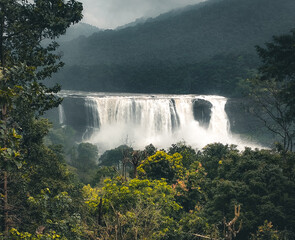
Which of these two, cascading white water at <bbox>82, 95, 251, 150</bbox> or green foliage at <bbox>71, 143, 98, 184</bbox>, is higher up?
cascading white water at <bbox>82, 95, 251, 150</bbox>

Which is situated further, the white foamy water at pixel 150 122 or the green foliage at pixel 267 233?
the white foamy water at pixel 150 122

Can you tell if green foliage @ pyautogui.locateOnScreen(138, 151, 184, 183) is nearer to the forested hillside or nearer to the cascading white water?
the cascading white water

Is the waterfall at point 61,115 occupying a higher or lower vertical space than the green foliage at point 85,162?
higher

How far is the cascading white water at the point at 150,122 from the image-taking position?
2137 inches

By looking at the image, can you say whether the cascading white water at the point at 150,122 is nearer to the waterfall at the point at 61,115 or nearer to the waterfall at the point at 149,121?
the waterfall at the point at 149,121

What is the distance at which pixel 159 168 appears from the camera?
2153 cm

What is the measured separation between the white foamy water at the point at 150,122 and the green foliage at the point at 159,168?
3138 centimetres

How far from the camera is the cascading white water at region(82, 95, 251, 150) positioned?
54.3 m

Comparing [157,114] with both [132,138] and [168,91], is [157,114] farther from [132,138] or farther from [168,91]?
[168,91]

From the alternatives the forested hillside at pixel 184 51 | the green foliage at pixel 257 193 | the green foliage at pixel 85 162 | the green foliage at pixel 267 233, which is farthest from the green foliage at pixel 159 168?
the forested hillside at pixel 184 51

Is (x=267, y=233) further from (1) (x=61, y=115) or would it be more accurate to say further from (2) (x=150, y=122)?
(1) (x=61, y=115)

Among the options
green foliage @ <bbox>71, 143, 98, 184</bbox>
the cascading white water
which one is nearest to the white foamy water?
the cascading white water

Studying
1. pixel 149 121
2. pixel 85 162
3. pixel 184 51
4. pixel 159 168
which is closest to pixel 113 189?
pixel 159 168

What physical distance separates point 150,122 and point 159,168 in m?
33.2
